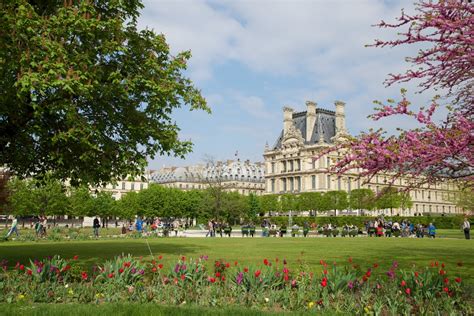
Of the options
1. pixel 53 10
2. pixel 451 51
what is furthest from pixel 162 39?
pixel 451 51

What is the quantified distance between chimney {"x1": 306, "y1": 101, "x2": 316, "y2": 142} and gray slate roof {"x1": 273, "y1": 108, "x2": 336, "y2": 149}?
78 centimetres

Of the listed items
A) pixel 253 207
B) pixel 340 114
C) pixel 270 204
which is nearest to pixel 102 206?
pixel 253 207

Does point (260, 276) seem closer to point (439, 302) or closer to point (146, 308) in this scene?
point (146, 308)

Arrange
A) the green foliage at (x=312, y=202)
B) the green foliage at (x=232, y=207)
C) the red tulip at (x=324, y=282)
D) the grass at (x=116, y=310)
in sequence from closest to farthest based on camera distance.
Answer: the grass at (x=116, y=310), the red tulip at (x=324, y=282), the green foliage at (x=232, y=207), the green foliage at (x=312, y=202)

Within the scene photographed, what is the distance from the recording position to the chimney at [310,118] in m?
115

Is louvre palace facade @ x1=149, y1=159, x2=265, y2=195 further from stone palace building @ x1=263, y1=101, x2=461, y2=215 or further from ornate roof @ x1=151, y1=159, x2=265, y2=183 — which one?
stone palace building @ x1=263, y1=101, x2=461, y2=215

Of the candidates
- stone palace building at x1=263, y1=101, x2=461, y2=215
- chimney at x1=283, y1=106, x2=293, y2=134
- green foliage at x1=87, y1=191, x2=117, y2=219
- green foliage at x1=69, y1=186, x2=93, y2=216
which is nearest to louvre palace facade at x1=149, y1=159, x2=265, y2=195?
stone palace building at x1=263, y1=101, x2=461, y2=215

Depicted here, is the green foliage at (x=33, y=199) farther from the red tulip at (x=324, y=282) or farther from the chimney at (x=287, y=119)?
the chimney at (x=287, y=119)

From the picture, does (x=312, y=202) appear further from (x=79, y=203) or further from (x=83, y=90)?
(x=83, y=90)

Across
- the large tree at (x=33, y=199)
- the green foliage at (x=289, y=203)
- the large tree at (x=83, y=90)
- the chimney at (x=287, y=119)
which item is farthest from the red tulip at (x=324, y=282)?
the chimney at (x=287, y=119)

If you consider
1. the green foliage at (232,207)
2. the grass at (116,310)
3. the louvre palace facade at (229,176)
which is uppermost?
the louvre palace facade at (229,176)

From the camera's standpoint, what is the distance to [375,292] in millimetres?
8625

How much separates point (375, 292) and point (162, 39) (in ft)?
36.3

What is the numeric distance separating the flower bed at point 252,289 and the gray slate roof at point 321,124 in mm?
104633
